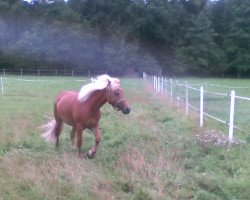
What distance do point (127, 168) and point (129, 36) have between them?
61837 mm

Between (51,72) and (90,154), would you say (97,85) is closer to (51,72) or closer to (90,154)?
(90,154)

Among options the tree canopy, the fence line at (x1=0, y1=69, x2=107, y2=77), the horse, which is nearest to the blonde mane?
the horse

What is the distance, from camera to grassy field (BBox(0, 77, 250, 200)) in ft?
18.6

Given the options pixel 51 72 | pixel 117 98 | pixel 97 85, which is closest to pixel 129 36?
pixel 51 72

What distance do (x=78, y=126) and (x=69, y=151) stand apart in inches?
26.0

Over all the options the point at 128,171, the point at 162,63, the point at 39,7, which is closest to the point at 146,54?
the point at 162,63

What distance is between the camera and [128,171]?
6449mm

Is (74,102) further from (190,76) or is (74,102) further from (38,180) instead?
(190,76)

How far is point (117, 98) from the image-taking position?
7.74 meters

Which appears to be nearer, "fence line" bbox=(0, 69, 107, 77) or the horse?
the horse

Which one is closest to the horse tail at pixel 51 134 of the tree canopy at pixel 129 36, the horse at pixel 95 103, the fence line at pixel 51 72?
the horse at pixel 95 103

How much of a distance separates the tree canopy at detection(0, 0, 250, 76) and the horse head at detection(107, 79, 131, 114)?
54.3 metres

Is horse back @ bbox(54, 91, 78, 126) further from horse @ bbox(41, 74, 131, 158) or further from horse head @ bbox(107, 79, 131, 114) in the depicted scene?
horse head @ bbox(107, 79, 131, 114)

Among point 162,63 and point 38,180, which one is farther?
point 162,63
